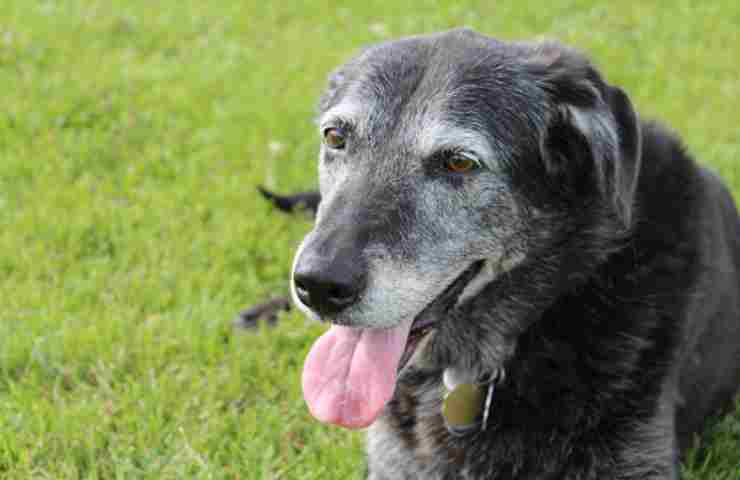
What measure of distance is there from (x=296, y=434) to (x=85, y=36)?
5.27 meters

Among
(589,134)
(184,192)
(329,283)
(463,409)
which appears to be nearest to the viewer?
(329,283)

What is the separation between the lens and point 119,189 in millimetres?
5855

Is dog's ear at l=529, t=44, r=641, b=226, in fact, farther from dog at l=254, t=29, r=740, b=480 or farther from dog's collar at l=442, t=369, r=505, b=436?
dog's collar at l=442, t=369, r=505, b=436

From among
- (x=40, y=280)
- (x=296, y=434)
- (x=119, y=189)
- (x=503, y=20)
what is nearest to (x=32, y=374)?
(x=40, y=280)

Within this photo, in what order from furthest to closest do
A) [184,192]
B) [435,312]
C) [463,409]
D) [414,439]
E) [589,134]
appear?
[184,192] < [414,439] < [463,409] < [435,312] < [589,134]

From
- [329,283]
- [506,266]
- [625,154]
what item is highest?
[625,154]

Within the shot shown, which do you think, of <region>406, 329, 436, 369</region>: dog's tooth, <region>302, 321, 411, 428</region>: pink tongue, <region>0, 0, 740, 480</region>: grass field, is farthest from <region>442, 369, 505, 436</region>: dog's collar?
<region>0, 0, 740, 480</region>: grass field

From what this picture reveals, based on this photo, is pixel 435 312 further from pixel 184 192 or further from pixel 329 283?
pixel 184 192

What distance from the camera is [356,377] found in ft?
10.4

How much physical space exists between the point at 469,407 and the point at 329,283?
35.7 inches

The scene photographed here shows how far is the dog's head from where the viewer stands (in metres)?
3.08

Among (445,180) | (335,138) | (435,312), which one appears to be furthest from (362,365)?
(335,138)

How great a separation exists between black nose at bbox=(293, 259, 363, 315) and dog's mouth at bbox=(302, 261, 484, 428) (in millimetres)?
293

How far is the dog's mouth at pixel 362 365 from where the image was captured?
3.16 meters
